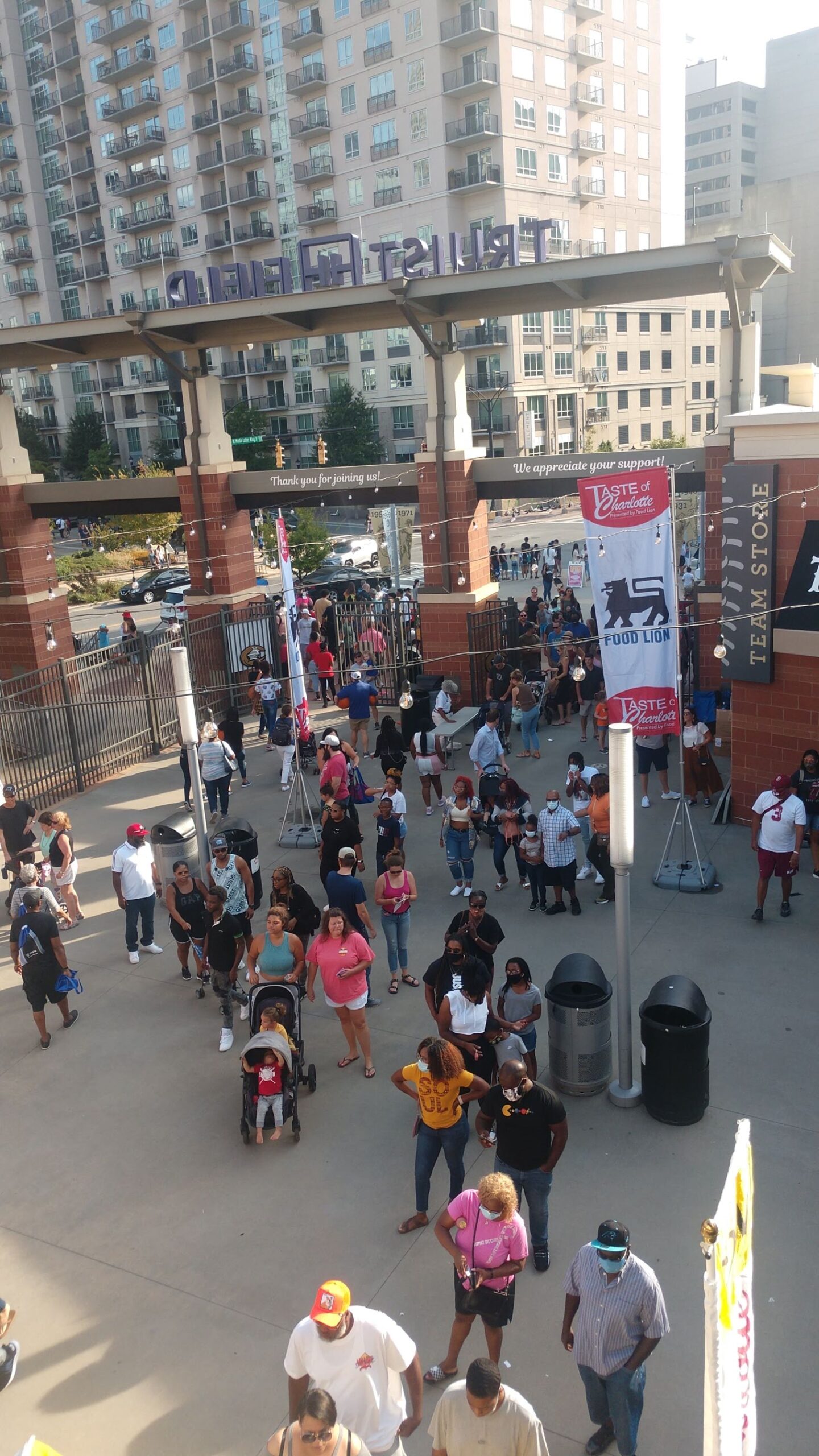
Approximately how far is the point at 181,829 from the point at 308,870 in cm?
170

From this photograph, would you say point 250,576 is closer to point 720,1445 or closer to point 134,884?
point 134,884

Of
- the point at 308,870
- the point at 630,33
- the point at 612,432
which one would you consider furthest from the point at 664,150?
the point at 308,870

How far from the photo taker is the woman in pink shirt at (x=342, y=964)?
8289 mm

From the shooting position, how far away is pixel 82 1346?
629cm

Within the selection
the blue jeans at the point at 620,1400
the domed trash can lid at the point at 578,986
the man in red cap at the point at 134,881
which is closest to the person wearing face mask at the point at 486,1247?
the blue jeans at the point at 620,1400

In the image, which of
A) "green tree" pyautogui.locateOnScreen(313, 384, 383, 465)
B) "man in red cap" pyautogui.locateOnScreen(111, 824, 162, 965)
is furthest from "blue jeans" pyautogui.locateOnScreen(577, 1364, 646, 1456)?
"green tree" pyautogui.locateOnScreen(313, 384, 383, 465)

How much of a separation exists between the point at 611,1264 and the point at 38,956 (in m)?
6.22

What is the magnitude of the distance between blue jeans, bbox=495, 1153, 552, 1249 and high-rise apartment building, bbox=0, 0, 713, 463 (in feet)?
155

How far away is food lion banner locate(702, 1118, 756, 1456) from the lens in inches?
120

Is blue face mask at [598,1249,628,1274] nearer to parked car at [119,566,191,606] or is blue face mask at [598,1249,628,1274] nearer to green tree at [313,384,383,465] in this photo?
parked car at [119,566,191,606]

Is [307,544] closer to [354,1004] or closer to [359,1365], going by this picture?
[354,1004]

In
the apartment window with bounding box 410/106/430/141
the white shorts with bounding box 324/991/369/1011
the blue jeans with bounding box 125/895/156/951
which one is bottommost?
the blue jeans with bounding box 125/895/156/951

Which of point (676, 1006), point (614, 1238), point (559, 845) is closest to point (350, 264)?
point (559, 845)

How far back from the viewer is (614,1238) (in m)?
4.75
